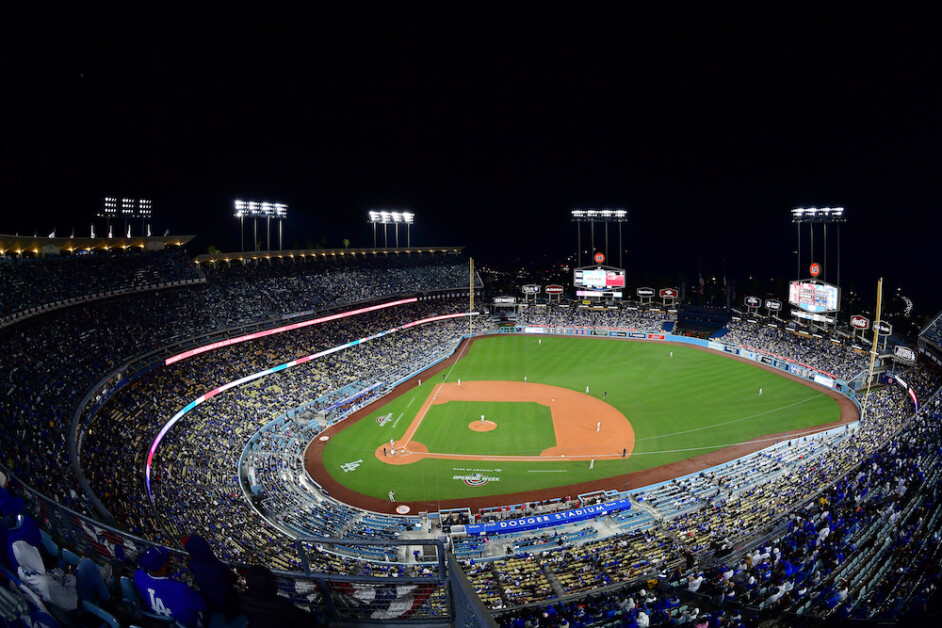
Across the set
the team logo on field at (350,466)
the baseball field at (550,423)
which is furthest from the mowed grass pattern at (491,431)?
the team logo on field at (350,466)

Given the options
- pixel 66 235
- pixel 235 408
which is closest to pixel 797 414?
pixel 235 408

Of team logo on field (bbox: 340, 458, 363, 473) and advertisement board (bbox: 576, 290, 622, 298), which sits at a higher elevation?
advertisement board (bbox: 576, 290, 622, 298)

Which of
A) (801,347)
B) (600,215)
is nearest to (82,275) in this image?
(600,215)

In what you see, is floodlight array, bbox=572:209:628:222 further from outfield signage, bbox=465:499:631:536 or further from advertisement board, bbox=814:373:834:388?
outfield signage, bbox=465:499:631:536

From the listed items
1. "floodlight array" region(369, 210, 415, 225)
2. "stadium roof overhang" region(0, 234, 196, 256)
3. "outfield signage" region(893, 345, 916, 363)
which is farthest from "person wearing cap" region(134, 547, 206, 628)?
"floodlight array" region(369, 210, 415, 225)

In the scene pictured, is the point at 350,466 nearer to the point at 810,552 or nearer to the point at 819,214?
the point at 810,552

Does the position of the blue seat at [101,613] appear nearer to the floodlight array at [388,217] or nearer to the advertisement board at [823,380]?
the advertisement board at [823,380]

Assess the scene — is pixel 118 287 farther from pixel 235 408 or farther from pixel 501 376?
pixel 501 376
